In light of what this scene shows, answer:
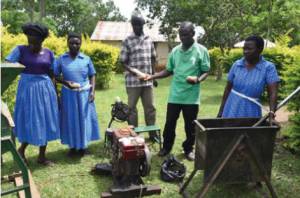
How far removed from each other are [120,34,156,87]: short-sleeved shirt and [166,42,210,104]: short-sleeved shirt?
0.72 m

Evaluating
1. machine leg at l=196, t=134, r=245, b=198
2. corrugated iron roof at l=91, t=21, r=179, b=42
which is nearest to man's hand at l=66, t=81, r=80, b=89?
machine leg at l=196, t=134, r=245, b=198

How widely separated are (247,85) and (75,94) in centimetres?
237

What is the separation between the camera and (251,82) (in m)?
4.29

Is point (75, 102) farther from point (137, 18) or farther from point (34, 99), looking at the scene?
point (137, 18)

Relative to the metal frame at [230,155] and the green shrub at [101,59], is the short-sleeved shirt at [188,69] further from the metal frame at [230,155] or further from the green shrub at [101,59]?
Result: the green shrub at [101,59]

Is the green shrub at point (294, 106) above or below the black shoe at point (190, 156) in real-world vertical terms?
above

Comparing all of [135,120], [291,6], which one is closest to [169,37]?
[291,6]

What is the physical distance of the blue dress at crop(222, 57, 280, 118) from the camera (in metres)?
4.25

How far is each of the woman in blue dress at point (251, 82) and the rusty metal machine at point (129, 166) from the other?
3.75ft

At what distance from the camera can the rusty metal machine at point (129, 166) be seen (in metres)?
4.15

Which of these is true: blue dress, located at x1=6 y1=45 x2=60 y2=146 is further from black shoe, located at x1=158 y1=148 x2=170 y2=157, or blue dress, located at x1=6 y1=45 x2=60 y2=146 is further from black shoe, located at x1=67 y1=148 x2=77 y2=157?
black shoe, located at x1=158 y1=148 x2=170 y2=157

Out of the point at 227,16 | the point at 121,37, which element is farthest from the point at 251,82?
the point at 121,37

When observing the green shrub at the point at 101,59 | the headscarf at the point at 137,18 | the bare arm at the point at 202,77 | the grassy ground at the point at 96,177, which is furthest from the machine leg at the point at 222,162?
the green shrub at the point at 101,59

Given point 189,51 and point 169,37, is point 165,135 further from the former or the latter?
point 169,37
